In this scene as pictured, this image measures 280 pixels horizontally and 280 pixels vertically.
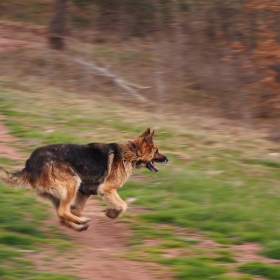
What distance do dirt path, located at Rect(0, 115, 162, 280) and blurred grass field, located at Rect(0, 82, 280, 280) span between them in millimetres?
173

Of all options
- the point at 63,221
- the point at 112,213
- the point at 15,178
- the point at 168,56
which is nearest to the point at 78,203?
the point at 112,213

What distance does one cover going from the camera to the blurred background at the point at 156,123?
6883mm

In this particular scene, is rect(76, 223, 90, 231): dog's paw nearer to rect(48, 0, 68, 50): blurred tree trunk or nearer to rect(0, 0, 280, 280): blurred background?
rect(0, 0, 280, 280): blurred background

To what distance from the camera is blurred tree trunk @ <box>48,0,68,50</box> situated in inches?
937

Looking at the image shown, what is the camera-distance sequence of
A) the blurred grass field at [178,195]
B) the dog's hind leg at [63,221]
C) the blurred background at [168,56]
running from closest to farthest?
the blurred grass field at [178,195], the dog's hind leg at [63,221], the blurred background at [168,56]

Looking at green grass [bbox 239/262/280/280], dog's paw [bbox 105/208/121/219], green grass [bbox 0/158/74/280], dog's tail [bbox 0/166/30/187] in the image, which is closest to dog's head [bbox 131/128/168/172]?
dog's paw [bbox 105/208/121/219]

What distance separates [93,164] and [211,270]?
213 centimetres

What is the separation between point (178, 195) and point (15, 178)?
3128mm

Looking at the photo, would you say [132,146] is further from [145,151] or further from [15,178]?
[15,178]

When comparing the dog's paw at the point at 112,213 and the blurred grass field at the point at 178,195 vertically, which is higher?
the dog's paw at the point at 112,213

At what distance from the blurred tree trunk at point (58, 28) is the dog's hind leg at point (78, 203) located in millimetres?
16674

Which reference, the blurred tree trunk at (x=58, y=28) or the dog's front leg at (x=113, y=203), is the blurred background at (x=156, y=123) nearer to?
the blurred tree trunk at (x=58, y=28)

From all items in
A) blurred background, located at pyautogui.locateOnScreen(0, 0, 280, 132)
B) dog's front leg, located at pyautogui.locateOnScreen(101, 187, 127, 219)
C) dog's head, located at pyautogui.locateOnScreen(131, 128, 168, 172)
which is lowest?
blurred background, located at pyautogui.locateOnScreen(0, 0, 280, 132)

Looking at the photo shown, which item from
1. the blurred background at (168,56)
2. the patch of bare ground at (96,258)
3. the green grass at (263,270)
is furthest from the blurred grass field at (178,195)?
the blurred background at (168,56)
